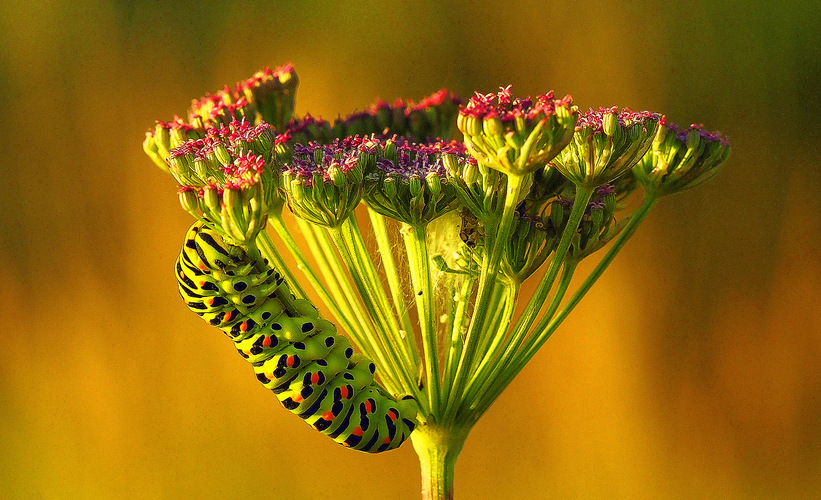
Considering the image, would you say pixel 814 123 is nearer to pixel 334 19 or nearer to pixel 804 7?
pixel 804 7

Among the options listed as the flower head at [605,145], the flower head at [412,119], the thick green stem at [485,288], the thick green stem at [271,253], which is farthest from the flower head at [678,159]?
the thick green stem at [271,253]

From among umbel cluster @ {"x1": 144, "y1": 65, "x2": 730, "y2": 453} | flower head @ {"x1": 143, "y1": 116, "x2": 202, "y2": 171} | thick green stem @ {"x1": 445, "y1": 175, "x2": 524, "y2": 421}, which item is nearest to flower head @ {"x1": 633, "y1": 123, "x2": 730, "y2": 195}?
umbel cluster @ {"x1": 144, "y1": 65, "x2": 730, "y2": 453}

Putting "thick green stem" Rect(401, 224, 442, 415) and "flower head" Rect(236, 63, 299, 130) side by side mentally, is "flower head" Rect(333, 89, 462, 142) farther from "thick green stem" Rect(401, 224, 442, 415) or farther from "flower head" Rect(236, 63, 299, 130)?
"thick green stem" Rect(401, 224, 442, 415)

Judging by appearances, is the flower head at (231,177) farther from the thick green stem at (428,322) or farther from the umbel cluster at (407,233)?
the thick green stem at (428,322)

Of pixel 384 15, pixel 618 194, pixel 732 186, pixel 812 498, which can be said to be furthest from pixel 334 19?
pixel 812 498

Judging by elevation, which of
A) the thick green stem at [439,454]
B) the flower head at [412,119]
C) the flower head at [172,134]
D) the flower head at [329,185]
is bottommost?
the thick green stem at [439,454]
